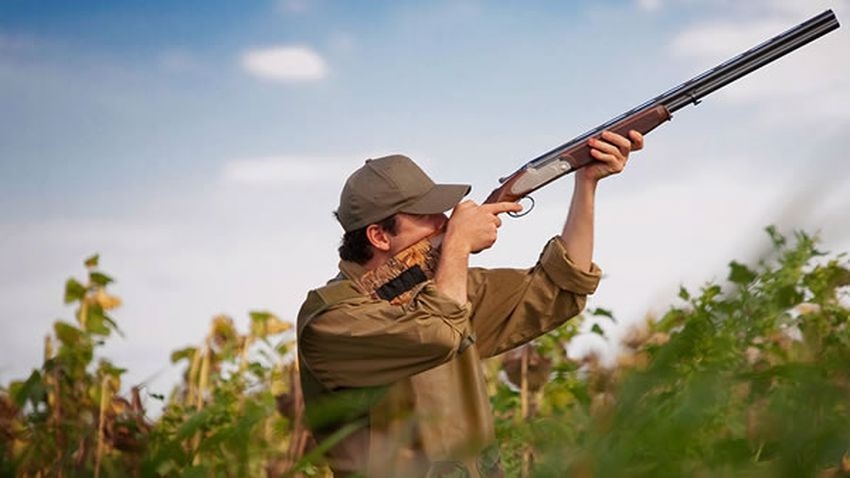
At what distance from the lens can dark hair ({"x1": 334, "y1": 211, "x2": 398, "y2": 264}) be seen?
14.9 ft

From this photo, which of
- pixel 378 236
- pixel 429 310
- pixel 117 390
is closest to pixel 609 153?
pixel 378 236

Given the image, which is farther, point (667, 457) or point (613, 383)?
point (613, 383)

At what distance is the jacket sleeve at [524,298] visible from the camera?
4609 millimetres

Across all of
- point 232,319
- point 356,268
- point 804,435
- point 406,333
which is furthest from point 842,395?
point 232,319

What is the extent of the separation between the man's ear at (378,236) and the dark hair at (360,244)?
10 mm

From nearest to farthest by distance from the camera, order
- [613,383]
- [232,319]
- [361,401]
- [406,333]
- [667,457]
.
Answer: [667,457] → [613,383] → [361,401] → [406,333] → [232,319]

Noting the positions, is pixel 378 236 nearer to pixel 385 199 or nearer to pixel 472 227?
pixel 385 199

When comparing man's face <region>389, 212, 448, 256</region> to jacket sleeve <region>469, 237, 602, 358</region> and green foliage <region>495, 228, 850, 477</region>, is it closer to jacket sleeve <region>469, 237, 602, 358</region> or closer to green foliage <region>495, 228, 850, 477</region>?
jacket sleeve <region>469, 237, 602, 358</region>

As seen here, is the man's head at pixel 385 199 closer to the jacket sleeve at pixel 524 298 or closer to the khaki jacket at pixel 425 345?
the khaki jacket at pixel 425 345

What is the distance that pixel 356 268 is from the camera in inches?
177

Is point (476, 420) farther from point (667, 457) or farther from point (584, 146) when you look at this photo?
point (667, 457)

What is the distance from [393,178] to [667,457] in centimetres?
340

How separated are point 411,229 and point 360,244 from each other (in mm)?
178

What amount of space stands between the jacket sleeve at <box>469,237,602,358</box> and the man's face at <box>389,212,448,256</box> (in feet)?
0.74
